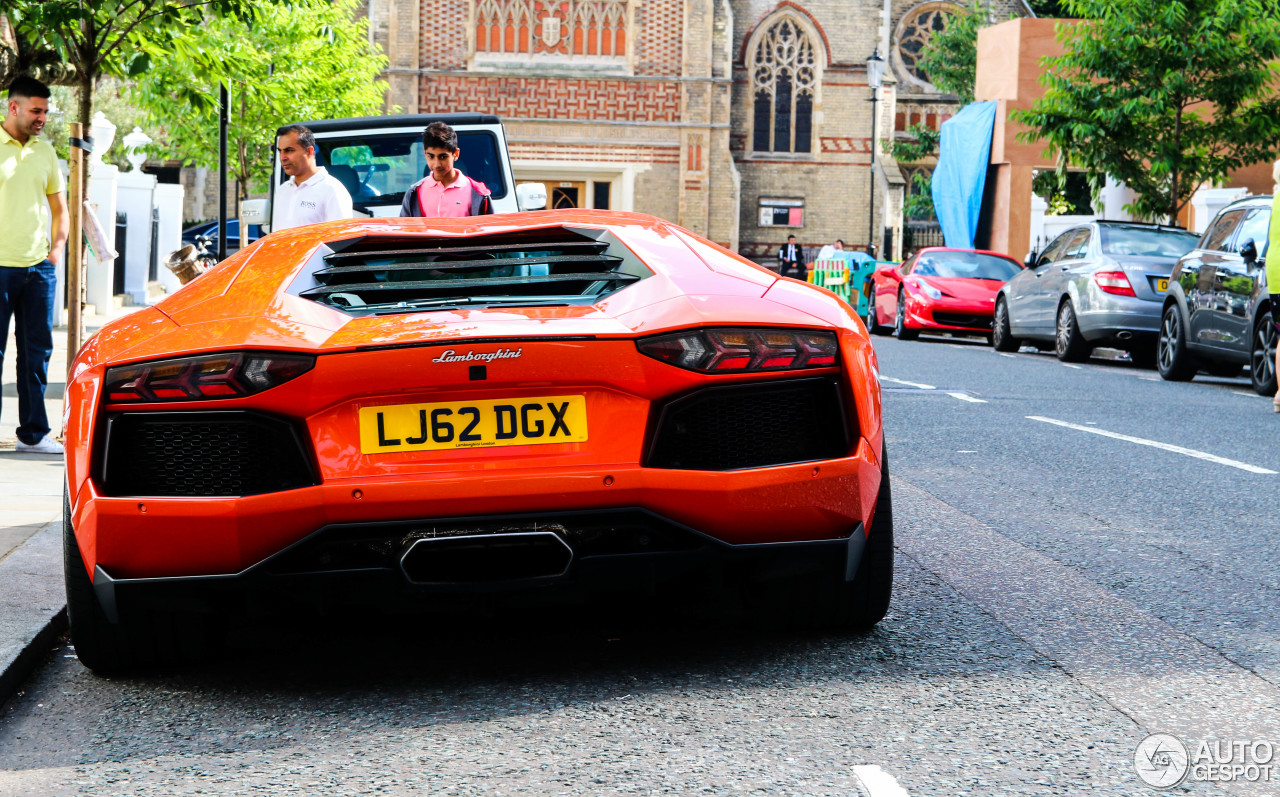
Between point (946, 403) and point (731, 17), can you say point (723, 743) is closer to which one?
point (946, 403)

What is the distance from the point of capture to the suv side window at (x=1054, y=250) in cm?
1814

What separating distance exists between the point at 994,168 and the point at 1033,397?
2046 cm

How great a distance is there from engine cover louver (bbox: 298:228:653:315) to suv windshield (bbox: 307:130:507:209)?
22.7ft

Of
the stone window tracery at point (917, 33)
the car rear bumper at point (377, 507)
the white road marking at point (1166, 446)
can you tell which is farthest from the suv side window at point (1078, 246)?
the stone window tracery at point (917, 33)

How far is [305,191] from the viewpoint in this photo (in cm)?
784

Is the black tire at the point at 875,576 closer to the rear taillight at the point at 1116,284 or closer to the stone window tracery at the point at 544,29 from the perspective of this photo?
the rear taillight at the point at 1116,284

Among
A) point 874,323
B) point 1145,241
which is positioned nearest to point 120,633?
point 1145,241

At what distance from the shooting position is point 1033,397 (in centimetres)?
1230

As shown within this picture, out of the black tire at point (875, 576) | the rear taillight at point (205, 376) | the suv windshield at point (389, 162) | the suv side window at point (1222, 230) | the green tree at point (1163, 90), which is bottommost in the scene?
the black tire at point (875, 576)

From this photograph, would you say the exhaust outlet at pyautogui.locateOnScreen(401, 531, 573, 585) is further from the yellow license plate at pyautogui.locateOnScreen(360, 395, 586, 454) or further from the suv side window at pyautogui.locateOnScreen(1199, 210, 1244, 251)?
the suv side window at pyautogui.locateOnScreen(1199, 210, 1244, 251)

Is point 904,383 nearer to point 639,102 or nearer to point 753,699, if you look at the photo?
point 753,699

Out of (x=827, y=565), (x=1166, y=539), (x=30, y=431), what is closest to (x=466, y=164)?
(x=30, y=431)

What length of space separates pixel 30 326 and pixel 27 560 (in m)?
3.09

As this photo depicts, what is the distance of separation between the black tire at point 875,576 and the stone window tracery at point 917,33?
47.1 metres
